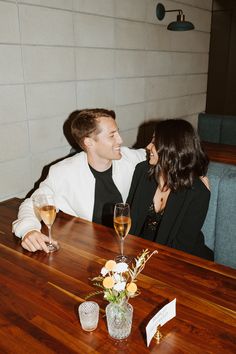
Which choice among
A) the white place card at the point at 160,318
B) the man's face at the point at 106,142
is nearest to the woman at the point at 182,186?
the man's face at the point at 106,142

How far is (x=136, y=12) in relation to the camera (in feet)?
11.2

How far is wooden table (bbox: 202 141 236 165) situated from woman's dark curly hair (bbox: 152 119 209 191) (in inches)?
53.4

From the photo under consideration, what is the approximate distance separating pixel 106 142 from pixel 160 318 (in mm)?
1349

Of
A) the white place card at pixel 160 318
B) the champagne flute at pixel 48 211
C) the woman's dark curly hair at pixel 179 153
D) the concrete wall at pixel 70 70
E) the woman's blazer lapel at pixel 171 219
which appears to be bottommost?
the woman's blazer lapel at pixel 171 219

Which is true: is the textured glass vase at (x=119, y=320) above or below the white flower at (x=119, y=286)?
below

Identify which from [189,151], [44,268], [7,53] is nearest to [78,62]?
[7,53]

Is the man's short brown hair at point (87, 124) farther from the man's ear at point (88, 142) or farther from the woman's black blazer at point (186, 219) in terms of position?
the woman's black blazer at point (186, 219)

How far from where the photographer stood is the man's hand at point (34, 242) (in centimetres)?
140

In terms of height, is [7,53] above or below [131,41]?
below

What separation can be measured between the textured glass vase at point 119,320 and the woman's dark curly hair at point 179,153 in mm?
1061

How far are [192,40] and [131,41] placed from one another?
140 centimetres

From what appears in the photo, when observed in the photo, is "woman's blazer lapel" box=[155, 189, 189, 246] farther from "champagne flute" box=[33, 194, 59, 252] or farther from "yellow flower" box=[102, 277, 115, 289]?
"yellow flower" box=[102, 277, 115, 289]

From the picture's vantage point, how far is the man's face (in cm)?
210

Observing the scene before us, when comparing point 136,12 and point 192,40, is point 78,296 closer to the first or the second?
point 136,12
